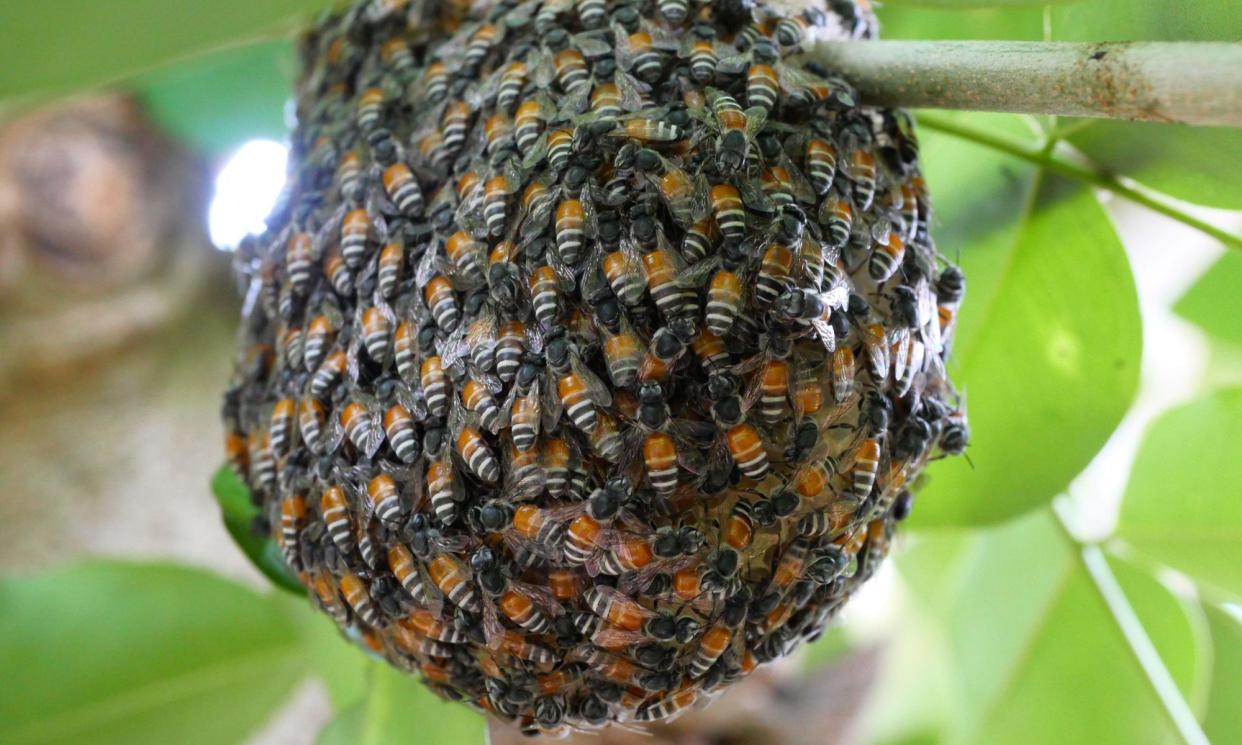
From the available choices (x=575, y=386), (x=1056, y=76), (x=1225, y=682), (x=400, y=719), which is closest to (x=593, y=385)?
(x=575, y=386)

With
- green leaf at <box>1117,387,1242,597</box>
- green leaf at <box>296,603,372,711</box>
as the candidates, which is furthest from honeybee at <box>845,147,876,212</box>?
green leaf at <box>296,603,372,711</box>

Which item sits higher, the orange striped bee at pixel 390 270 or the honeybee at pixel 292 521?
the orange striped bee at pixel 390 270

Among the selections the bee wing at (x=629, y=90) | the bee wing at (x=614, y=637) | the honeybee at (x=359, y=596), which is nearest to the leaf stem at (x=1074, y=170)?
the bee wing at (x=629, y=90)

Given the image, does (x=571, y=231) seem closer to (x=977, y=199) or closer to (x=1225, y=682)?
(x=977, y=199)

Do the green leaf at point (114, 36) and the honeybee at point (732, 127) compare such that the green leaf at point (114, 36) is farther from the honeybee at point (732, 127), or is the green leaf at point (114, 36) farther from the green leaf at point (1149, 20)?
the green leaf at point (1149, 20)

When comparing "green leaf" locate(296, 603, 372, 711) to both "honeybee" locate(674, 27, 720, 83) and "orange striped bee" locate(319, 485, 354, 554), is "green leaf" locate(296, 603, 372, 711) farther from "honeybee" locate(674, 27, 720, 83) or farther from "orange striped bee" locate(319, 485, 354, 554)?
"honeybee" locate(674, 27, 720, 83)

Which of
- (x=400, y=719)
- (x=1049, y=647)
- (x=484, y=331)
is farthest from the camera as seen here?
(x=1049, y=647)

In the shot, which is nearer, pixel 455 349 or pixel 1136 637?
pixel 455 349
